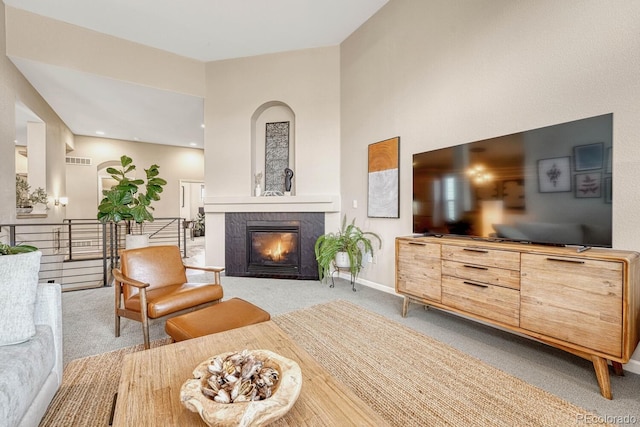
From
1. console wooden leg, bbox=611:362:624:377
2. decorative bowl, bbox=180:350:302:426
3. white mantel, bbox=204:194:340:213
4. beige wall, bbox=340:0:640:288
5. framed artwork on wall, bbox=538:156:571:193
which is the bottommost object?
console wooden leg, bbox=611:362:624:377

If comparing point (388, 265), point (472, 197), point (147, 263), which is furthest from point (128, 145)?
point (472, 197)

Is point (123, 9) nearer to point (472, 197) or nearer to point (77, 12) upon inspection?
point (77, 12)

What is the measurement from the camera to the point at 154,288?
8.46ft

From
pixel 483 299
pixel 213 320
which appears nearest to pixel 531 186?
pixel 483 299

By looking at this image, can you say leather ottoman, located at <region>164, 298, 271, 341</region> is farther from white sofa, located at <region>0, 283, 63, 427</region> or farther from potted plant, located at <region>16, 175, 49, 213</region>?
potted plant, located at <region>16, 175, 49, 213</region>

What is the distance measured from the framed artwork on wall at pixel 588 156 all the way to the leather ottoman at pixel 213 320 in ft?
7.81

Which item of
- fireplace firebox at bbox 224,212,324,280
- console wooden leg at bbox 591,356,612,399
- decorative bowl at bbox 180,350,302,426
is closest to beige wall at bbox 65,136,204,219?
fireplace firebox at bbox 224,212,324,280

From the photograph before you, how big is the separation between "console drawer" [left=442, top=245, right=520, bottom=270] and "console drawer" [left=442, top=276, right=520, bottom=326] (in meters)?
0.17

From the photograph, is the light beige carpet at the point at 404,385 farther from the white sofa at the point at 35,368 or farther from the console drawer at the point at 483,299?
the console drawer at the point at 483,299

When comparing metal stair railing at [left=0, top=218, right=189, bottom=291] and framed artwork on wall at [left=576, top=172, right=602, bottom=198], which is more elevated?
framed artwork on wall at [left=576, top=172, right=602, bottom=198]

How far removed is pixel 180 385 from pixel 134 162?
991cm

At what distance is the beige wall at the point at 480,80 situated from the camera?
74.8 inches

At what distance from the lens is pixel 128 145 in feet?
30.2

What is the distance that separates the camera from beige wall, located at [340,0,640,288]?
1900 millimetres
